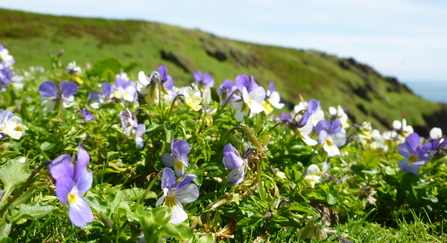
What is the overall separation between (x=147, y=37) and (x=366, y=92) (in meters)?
21.3

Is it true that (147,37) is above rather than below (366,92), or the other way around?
above

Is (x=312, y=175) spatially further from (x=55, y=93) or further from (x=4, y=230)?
(x=55, y=93)

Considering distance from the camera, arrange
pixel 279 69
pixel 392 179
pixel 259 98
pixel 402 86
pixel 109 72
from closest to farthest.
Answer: pixel 259 98
pixel 392 179
pixel 109 72
pixel 279 69
pixel 402 86

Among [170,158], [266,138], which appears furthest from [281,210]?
[170,158]

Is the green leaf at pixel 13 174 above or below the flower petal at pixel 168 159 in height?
below

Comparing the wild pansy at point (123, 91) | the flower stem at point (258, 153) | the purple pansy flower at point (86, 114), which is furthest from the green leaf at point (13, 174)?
the wild pansy at point (123, 91)

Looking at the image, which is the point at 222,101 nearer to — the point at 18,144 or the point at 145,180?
the point at 145,180

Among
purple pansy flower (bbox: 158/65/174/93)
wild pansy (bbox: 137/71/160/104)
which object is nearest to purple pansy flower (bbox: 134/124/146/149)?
wild pansy (bbox: 137/71/160/104)

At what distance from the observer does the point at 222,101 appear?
1.99 m

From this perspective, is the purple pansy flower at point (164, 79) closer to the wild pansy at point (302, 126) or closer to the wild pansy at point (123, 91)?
the wild pansy at point (123, 91)

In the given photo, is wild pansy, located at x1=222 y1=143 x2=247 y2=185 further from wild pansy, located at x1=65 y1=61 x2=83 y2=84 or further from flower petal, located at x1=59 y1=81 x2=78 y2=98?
wild pansy, located at x1=65 y1=61 x2=83 y2=84

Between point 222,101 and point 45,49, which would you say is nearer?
point 222,101

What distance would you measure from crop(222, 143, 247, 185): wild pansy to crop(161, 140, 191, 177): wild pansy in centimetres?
16

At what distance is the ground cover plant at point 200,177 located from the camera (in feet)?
4.15
